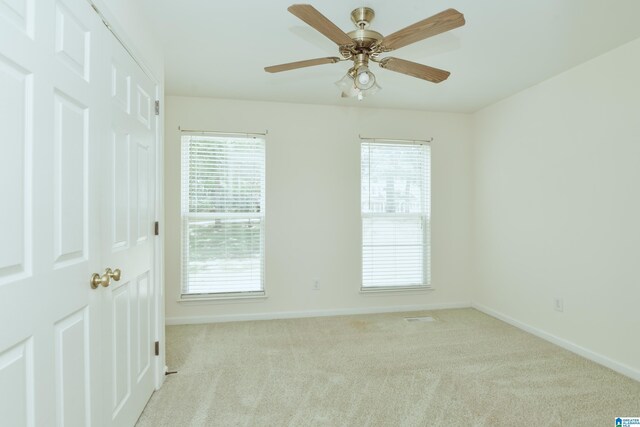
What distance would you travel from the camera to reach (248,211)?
3.97 metres

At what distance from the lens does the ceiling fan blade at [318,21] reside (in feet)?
5.12

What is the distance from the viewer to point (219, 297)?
3891 millimetres

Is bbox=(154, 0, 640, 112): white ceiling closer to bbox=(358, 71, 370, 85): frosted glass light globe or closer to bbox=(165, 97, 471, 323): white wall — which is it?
bbox=(165, 97, 471, 323): white wall

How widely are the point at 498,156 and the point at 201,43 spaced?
10.8ft

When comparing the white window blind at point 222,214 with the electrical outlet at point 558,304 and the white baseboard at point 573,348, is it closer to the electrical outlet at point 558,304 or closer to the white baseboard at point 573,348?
the white baseboard at point 573,348

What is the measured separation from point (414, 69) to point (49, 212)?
6.51ft

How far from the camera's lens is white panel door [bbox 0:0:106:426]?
1.03 m

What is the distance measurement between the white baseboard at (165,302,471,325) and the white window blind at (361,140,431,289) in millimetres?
282

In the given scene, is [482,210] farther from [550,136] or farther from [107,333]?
[107,333]

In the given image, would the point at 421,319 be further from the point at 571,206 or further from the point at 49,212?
the point at 49,212

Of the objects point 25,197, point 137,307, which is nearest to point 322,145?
point 137,307

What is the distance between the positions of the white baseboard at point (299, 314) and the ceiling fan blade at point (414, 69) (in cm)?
281

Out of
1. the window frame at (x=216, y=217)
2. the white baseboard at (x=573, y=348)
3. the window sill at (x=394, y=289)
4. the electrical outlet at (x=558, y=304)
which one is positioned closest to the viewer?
the white baseboard at (x=573, y=348)

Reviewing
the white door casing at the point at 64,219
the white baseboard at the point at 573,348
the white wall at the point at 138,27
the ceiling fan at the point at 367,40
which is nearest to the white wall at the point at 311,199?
the white baseboard at the point at 573,348
